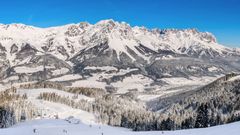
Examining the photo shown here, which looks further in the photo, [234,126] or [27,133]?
[27,133]

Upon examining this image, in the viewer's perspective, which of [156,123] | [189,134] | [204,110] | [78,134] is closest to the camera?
[189,134]

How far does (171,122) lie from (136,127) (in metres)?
20.7

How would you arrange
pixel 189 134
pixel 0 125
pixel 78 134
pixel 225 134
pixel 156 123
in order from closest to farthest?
pixel 225 134 → pixel 189 134 → pixel 78 134 → pixel 0 125 → pixel 156 123

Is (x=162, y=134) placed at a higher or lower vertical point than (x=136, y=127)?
higher

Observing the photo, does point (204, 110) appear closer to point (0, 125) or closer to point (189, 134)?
point (189, 134)

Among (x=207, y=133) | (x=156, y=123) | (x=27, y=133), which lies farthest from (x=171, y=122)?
(x=207, y=133)

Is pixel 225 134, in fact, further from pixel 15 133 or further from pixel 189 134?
pixel 15 133

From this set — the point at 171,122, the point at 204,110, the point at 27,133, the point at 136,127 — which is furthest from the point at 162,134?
the point at 136,127

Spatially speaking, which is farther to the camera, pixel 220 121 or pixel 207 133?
pixel 220 121

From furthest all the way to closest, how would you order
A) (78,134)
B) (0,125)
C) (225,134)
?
(0,125) → (78,134) → (225,134)

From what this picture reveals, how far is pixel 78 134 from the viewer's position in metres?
64.4

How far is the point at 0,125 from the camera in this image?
175750 millimetres

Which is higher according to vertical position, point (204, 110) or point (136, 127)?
point (204, 110)

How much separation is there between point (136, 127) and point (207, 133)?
14904cm
